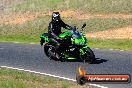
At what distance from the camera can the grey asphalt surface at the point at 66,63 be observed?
16.8m

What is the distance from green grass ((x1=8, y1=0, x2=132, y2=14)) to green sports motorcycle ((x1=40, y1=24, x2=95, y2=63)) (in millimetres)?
25655

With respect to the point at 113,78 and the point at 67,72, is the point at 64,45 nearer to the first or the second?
the point at 67,72

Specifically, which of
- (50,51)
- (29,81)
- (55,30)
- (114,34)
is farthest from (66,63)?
(114,34)

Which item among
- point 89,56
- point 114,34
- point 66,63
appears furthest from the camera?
point 114,34

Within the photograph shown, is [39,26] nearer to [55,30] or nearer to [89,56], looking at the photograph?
[55,30]

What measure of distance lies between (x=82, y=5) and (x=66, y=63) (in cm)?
3091

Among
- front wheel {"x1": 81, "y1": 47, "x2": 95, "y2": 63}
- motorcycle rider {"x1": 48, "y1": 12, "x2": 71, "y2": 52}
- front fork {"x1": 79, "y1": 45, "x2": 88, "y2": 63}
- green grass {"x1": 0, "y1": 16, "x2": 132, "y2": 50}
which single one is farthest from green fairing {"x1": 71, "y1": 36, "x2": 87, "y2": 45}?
green grass {"x1": 0, "y1": 16, "x2": 132, "y2": 50}

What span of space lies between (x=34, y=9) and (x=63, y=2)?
135 inches

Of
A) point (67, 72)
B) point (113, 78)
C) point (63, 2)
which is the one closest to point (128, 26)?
point (63, 2)

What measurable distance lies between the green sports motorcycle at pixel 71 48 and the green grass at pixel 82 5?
84.2ft

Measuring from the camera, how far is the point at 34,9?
5184 centimetres

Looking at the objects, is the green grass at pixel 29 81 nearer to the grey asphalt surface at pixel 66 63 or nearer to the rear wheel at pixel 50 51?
the grey asphalt surface at pixel 66 63

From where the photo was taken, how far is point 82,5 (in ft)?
163

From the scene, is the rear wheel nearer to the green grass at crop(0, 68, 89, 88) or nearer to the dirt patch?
the green grass at crop(0, 68, 89, 88)
